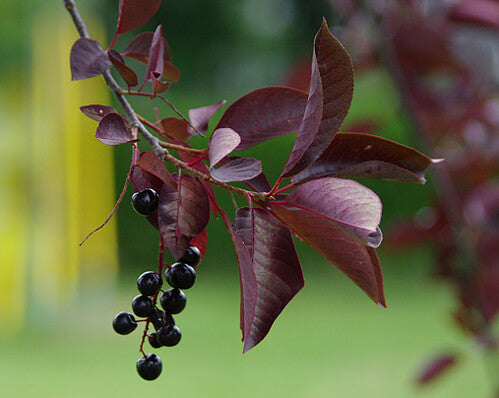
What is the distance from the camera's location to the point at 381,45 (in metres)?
1.08

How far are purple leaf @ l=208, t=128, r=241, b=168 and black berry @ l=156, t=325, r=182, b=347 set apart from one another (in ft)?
0.39

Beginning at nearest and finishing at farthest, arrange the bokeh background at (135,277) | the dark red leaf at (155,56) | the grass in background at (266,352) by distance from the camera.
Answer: the dark red leaf at (155,56), the grass in background at (266,352), the bokeh background at (135,277)

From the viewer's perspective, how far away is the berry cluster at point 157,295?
1.13ft

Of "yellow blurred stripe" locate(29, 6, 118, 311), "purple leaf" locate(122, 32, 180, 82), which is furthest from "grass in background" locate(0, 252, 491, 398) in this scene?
"purple leaf" locate(122, 32, 180, 82)

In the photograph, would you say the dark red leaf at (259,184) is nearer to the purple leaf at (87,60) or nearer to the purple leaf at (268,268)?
the purple leaf at (268,268)

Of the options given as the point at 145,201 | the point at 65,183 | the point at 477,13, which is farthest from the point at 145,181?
the point at 65,183

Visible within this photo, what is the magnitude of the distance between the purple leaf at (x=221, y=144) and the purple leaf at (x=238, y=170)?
12 millimetres

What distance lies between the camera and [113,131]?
0.33 meters

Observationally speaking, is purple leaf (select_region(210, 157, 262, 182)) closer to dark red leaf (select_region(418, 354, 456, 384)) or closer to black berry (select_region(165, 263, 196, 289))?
black berry (select_region(165, 263, 196, 289))

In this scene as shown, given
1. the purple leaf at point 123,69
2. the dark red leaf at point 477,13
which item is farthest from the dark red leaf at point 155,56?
the dark red leaf at point 477,13

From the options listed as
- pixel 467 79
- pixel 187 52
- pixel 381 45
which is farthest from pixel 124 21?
pixel 187 52

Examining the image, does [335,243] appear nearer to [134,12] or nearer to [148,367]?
[148,367]

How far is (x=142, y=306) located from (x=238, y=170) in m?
0.11

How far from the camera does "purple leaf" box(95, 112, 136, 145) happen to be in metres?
0.32
